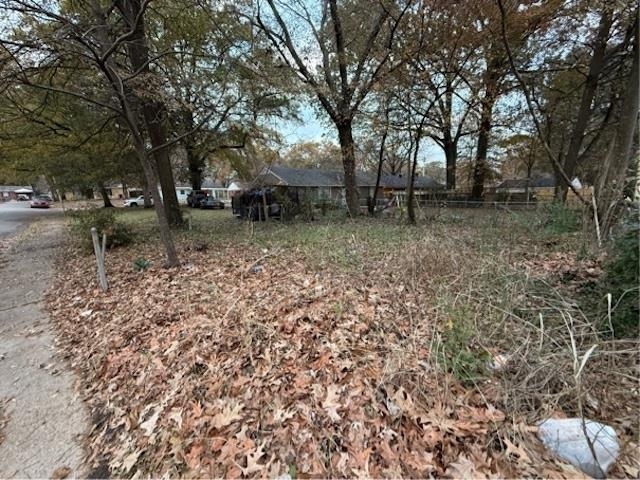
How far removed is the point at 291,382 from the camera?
2.39m

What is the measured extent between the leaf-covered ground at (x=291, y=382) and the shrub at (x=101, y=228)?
3491mm

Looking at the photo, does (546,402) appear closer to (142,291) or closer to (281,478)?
(281,478)

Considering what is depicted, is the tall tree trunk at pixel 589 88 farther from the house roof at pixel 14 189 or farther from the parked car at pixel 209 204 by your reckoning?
the house roof at pixel 14 189

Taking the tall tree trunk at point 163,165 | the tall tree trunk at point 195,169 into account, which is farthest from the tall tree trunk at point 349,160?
the tall tree trunk at point 195,169

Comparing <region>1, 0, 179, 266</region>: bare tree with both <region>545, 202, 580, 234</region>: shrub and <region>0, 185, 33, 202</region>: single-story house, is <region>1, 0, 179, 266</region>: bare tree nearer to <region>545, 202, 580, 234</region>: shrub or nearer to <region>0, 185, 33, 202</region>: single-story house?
<region>545, 202, 580, 234</region>: shrub

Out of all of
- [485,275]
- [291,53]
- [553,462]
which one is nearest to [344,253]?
[485,275]

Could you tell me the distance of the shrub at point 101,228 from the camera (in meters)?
7.57

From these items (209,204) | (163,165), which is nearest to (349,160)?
(163,165)

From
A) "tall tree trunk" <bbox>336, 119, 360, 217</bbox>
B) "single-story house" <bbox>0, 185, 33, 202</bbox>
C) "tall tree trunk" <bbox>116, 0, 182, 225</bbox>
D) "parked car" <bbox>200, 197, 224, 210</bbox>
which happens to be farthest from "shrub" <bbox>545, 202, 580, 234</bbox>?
"single-story house" <bbox>0, 185, 33, 202</bbox>

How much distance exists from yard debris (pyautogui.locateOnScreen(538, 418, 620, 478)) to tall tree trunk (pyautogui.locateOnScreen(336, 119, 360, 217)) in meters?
10.9

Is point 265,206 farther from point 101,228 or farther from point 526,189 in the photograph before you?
point 526,189

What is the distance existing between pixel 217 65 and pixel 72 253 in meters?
6.30

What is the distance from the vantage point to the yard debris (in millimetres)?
1591

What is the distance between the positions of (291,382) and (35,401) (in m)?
2.36
